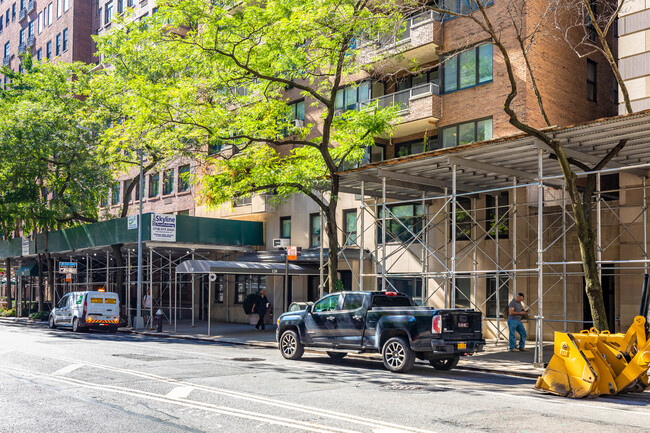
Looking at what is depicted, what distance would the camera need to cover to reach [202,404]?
9.77 m

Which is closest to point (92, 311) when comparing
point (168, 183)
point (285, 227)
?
point (285, 227)

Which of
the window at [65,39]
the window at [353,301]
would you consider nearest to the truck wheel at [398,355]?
the window at [353,301]

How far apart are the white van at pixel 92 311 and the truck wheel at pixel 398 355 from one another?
1765 centimetres

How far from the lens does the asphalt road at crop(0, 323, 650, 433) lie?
8.40 meters

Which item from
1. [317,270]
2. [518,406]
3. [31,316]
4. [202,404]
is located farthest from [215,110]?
[31,316]

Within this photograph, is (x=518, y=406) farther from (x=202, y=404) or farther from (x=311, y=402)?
(x=202, y=404)

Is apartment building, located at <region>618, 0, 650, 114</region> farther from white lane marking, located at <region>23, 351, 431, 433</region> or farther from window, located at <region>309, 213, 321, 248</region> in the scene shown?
white lane marking, located at <region>23, 351, 431, 433</region>

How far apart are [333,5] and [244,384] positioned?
11508 mm

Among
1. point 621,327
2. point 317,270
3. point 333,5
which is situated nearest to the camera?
point 333,5

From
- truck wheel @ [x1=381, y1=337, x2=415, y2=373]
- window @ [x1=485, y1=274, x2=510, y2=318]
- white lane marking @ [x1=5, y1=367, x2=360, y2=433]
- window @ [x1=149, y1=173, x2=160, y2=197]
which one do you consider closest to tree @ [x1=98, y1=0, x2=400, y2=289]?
truck wheel @ [x1=381, y1=337, x2=415, y2=373]

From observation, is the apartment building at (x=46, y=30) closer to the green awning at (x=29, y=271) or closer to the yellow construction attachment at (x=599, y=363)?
the green awning at (x=29, y=271)

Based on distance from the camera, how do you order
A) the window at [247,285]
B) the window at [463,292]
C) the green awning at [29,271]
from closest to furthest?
the window at [463,292], the window at [247,285], the green awning at [29,271]

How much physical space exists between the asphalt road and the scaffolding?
4.34 meters

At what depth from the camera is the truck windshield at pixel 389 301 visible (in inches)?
620
